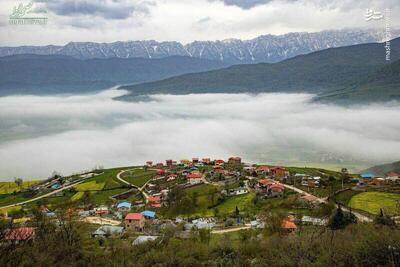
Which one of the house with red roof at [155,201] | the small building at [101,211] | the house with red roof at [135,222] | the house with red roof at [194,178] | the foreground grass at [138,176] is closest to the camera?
the house with red roof at [135,222]

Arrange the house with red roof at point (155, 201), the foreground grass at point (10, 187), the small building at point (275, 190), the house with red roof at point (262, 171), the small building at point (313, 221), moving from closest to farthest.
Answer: the small building at point (313, 221)
the small building at point (275, 190)
the house with red roof at point (155, 201)
the house with red roof at point (262, 171)
the foreground grass at point (10, 187)

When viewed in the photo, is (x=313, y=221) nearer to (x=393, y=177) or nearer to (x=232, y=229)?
(x=232, y=229)

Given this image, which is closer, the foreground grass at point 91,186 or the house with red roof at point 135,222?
the house with red roof at point 135,222

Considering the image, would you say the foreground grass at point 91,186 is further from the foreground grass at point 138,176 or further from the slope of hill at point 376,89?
the slope of hill at point 376,89

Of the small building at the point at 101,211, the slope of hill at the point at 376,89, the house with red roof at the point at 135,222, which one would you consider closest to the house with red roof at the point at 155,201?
the small building at the point at 101,211

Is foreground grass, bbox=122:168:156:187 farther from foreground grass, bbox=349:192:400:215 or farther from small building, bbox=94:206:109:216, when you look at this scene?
foreground grass, bbox=349:192:400:215

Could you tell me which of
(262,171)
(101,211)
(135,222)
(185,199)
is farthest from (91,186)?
(135,222)
